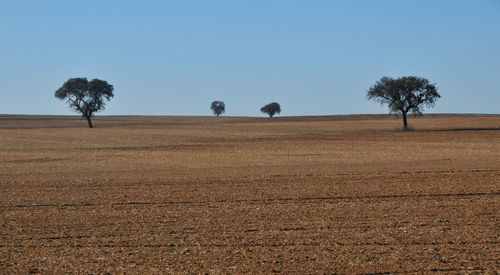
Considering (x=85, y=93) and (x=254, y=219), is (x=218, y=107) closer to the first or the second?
(x=85, y=93)

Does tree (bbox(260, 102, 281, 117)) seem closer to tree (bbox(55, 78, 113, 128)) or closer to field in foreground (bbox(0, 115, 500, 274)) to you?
tree (bbox(55, 78, 113, 128))

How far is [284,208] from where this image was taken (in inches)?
611

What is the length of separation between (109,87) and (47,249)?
8729 centimetres

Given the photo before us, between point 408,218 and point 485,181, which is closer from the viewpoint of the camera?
point 408,218

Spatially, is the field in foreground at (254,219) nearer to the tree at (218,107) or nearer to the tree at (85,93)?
the tree at (85,93)

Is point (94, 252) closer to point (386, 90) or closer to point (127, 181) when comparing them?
point (127, 181)

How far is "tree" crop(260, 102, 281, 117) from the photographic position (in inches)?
6973

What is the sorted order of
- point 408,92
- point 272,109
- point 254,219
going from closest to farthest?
point 254,219 → point 408,92 → point 272,109

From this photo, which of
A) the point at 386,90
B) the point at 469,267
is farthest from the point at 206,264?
the point at 386,90

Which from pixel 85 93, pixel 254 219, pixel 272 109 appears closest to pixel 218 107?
pixel 272 109

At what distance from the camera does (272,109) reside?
6973 inches

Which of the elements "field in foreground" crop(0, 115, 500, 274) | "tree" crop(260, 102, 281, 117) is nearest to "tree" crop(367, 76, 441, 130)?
"field in foreground" crop(0, 115, 500, 274)

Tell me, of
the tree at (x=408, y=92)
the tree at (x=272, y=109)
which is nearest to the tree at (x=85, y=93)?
the tree at (x=408, y=92)

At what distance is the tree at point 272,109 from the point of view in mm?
177125
